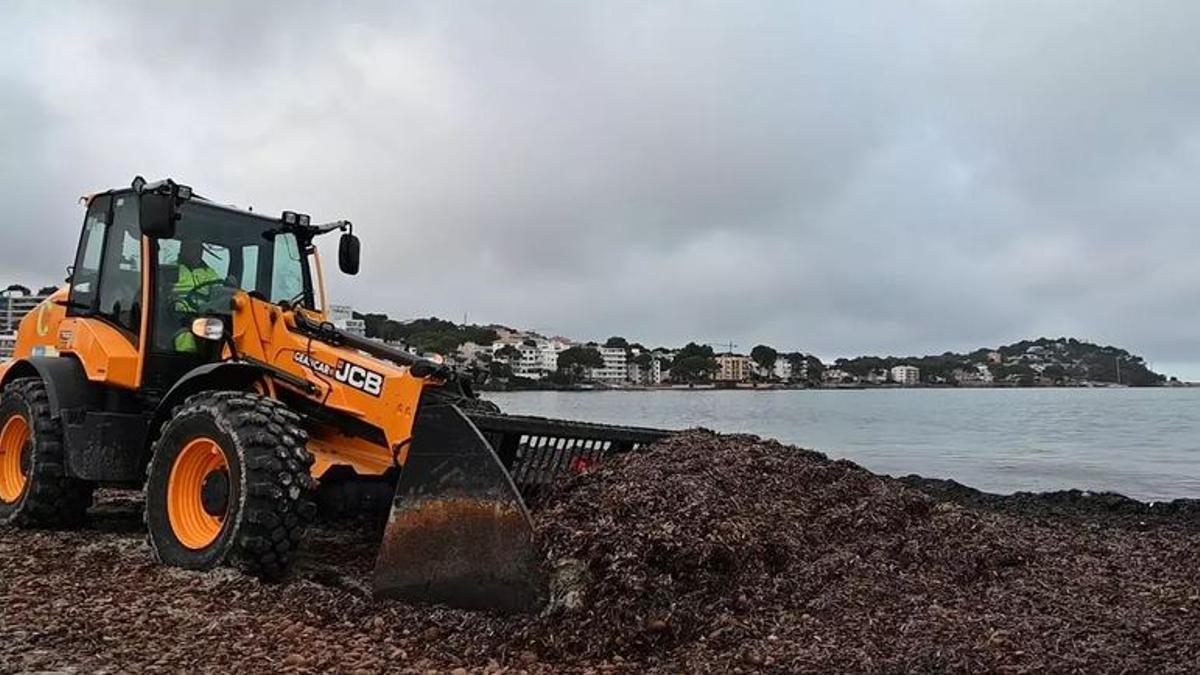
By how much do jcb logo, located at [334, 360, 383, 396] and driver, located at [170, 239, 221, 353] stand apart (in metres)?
1.65

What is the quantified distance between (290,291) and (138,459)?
1.72 m

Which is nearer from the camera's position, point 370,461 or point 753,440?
point 370,461

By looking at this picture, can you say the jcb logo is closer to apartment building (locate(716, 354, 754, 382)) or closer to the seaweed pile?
the seaweed pile

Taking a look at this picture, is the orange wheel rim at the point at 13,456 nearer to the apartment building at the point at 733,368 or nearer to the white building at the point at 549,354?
the white building at the point at 549,354

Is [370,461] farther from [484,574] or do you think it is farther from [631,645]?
[631,645]

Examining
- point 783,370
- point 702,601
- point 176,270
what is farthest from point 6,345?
point 783,370

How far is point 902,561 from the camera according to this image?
17.4 ft

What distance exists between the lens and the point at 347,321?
7.70 metres

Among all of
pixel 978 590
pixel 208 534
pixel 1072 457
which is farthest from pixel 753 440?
pixel 1072 457

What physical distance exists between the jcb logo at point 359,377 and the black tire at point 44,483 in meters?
2.57

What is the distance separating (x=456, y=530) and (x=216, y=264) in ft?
11.7

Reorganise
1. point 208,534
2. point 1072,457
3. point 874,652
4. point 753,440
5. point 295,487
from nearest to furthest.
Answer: point 874,652
point 295,487
point 208,534
point 753,440
point 1072,457

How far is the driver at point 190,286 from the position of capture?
7.27m

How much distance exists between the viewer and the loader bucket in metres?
4.91
